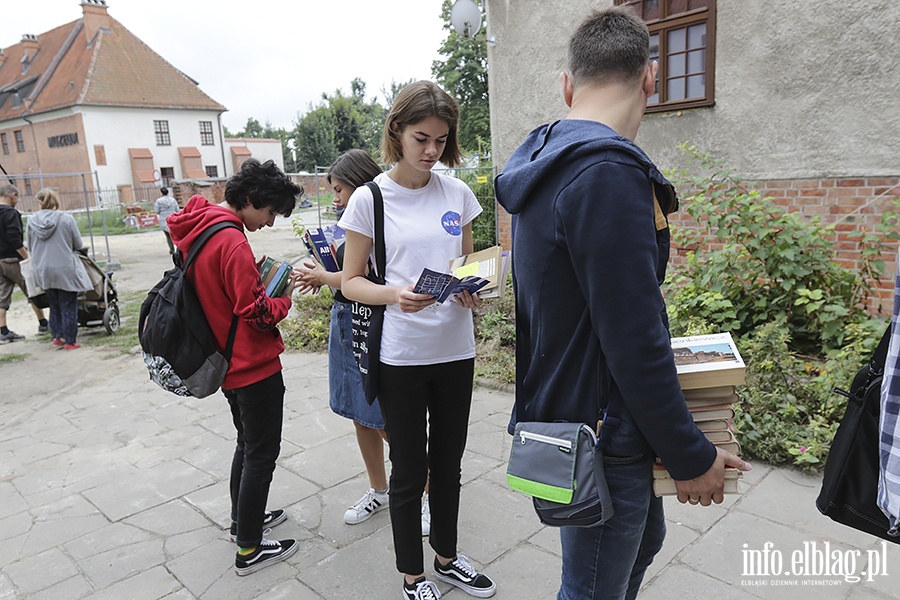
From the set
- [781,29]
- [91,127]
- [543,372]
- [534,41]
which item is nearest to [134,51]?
[91,127]

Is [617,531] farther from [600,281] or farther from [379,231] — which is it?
[379,231]

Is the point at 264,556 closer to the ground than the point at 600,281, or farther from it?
closer to the ground

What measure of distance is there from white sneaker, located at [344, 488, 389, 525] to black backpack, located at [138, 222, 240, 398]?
44.0 inches

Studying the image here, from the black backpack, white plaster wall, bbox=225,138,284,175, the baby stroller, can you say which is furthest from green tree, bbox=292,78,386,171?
the black backpack

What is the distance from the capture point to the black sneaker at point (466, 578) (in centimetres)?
269

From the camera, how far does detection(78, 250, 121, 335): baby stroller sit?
26.3 ft

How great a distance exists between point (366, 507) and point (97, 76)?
155ft

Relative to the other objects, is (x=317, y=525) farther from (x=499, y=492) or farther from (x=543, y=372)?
(x=543, y=372)

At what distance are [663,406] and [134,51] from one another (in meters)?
51.7

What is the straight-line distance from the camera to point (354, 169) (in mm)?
3246

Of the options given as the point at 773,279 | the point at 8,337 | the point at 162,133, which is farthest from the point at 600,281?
the point at 162,133

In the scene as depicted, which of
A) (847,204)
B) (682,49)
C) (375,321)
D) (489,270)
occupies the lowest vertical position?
(375,321)

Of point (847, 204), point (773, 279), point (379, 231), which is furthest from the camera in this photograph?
point (847, 204)

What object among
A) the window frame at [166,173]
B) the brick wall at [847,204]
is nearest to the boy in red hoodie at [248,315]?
the brick wall at [847,204]
